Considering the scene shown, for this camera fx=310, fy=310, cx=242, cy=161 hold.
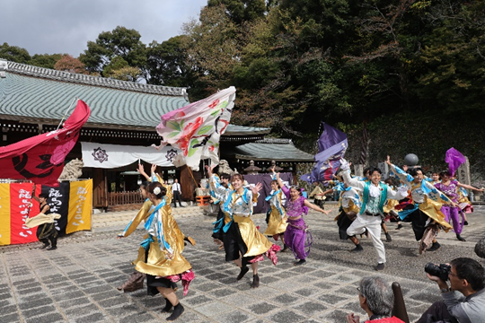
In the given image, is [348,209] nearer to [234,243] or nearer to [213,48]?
[234,243]

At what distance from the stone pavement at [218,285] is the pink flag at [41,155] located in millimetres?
1797

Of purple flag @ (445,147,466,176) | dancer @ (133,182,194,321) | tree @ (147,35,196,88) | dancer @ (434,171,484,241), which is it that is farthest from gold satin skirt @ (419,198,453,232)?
tree @ (147,35,196,88)

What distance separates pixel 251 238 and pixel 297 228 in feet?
4.83

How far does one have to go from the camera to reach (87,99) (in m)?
17.5

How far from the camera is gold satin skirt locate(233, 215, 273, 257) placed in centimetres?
470

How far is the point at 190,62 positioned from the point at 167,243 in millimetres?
33132

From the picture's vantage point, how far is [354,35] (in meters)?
25.8

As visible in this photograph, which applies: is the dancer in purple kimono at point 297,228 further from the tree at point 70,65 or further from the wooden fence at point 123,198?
the tree at point 70,65

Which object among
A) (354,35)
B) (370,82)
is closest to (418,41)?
(370,82)

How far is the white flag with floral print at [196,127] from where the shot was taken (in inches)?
239

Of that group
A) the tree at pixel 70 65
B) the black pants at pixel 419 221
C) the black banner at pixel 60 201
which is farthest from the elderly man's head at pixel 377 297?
the tree at pixel 70 65

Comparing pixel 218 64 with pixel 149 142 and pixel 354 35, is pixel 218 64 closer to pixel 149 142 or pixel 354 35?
pixel 354 35

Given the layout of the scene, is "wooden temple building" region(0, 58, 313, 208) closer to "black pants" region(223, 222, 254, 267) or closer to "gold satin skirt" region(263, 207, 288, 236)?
"gold satin skirt" region(263, 207, 288, 236)

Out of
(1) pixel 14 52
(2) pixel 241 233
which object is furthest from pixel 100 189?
(1) pixel 14 52
